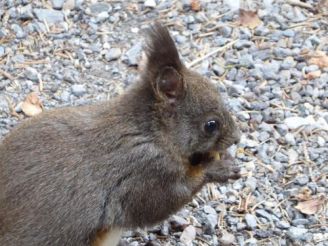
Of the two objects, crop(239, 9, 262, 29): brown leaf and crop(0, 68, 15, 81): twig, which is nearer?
crop(0, 68, 15, 81): twig

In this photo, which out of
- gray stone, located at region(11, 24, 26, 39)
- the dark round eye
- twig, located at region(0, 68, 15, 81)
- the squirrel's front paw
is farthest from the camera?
gray stone, located at region(11, 24, 26, 39)

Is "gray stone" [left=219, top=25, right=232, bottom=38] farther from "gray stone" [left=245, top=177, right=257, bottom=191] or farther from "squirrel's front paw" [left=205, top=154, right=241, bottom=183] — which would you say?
"squirrel's front paw" [left=205, top=154, right=241, bottom=183]

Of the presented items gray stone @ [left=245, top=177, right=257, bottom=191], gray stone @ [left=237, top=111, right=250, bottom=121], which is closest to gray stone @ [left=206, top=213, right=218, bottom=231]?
gray stone @ [left=245, top=177, right=257, bottom=191]

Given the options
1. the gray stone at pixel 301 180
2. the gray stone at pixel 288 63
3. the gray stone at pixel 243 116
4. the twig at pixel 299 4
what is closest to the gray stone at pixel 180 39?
the gray stone at pixel 288 63

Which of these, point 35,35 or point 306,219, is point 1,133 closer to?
point 35,35

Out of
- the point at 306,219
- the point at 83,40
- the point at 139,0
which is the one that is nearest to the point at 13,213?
the point at 306,219

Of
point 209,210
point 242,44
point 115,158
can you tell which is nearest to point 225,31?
point 242,44

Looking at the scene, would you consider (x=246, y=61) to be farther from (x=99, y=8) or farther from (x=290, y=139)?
(x=99, y=8)

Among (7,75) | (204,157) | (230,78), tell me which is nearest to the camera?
(204,157)
